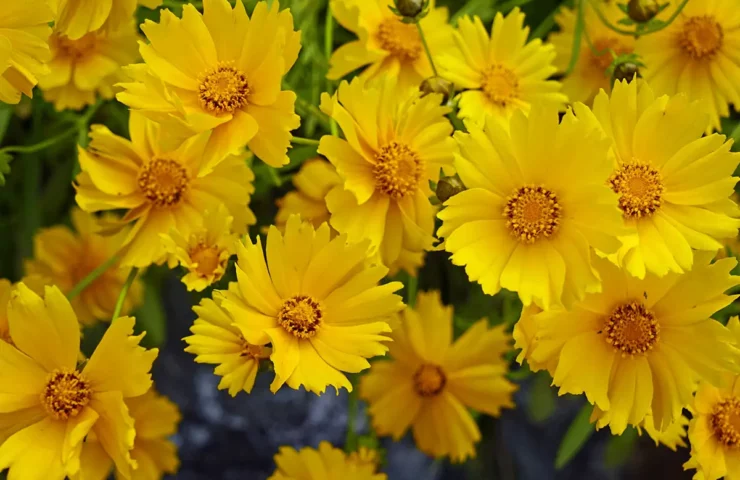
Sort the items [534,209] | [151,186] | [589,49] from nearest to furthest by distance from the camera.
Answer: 1. [534,209]
2. [151,186]
3. [589,49]

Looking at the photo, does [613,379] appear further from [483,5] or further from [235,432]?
[235,432]

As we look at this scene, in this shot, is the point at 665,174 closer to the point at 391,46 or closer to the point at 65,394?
the point at 391,46

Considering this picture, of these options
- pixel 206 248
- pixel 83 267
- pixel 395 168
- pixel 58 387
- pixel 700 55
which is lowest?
pixel 83 267

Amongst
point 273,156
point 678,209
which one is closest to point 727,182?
point 678,209

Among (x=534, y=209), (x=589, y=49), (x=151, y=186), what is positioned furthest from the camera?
(x=589, y=49)

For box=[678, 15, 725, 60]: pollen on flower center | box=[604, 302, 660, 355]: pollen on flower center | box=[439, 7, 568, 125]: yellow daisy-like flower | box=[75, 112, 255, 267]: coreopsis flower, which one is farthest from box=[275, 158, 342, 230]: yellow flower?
box=[678, 15, 725, 60]: pollen on flower center

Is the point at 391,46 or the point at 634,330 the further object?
the point at 391,46

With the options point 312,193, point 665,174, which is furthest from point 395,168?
point 665,174
